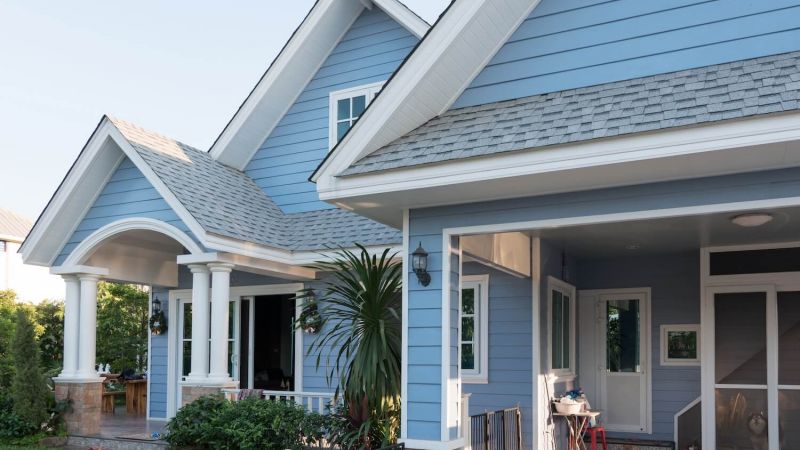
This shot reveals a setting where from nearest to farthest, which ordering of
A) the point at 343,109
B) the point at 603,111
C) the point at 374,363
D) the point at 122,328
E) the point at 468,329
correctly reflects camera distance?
the point at 603,111 < the point at 374,363 < the point at 468,329 < the point at 343,109 < the point at 122,328

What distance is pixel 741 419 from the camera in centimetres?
882

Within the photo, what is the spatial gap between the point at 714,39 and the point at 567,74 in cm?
124

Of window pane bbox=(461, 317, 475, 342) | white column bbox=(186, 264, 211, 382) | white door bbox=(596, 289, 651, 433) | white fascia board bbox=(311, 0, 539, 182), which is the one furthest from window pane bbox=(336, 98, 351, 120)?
white fascia board bbox=(311, 0, 539, 182)

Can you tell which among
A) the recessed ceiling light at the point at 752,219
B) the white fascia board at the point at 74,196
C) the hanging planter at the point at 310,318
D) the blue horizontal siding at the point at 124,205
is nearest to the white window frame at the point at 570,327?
the recessed ceiling light at the point at 752,219

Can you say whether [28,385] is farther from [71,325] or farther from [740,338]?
[740,338]

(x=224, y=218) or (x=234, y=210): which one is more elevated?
(x=234, y=210)

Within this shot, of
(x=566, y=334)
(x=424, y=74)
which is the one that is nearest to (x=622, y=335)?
(x=566, y=334)

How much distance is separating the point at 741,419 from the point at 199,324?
21.7ft

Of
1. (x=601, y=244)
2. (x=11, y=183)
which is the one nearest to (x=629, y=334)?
(x=601, y=244)

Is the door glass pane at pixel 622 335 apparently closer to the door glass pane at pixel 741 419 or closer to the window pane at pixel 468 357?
the door glass pane at pixel 741 419

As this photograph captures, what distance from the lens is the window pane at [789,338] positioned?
28.1 feet

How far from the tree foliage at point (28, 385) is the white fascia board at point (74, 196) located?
1.20 metres

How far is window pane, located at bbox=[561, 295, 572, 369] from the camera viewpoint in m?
10.0

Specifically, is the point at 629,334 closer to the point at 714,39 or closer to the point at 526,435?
the point at 526,435
